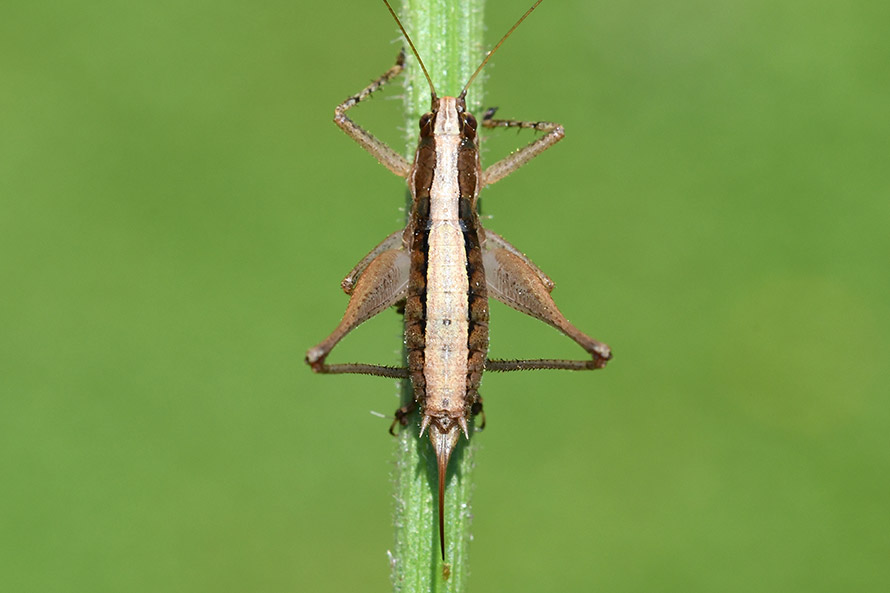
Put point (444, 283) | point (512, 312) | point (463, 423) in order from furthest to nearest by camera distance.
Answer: point (512, 312)
point (444, 283)
point (463, 423)

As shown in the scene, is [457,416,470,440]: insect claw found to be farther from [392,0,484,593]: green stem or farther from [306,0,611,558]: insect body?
[392,0,484,593]: green stem

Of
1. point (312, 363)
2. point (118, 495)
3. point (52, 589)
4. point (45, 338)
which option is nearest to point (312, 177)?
point (45, 338)

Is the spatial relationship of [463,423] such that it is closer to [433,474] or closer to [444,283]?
[433,474]

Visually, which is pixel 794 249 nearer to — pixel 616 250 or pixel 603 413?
pixel 616 250

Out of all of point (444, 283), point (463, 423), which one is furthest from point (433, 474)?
point (444, 283)

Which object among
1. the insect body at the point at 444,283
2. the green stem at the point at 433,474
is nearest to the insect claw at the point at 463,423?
the insect body at the point at 444,283

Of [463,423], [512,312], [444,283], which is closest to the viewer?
[463,423]
